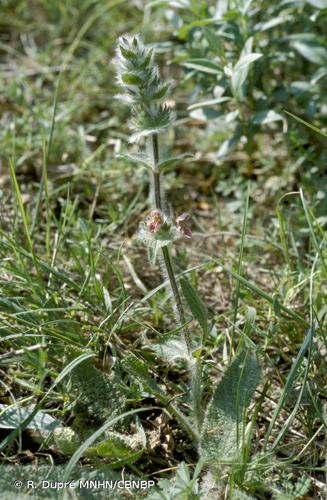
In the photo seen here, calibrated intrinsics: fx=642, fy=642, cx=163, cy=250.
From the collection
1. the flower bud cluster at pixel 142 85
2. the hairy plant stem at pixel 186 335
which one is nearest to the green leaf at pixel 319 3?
the flower bud cluster at pixel 142 85

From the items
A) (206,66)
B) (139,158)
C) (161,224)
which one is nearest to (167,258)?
(161,224)

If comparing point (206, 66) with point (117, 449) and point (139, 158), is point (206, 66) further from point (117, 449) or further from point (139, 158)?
point (117, 449)

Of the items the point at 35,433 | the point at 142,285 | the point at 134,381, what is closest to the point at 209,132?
the point at 142,285

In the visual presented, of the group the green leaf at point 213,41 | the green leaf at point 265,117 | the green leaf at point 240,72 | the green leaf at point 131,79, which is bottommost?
the green leaf at point 265,117

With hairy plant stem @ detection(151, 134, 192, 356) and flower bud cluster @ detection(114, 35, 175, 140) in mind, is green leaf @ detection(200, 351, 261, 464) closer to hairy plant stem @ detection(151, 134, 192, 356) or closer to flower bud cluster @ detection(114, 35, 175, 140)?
hairy plant stem @ detection(151, 134, 192, 356)

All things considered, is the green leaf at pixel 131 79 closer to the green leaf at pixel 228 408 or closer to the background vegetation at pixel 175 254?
the background vegetation at pixel 175 254

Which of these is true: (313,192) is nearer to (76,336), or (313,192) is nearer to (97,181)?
(97,181)

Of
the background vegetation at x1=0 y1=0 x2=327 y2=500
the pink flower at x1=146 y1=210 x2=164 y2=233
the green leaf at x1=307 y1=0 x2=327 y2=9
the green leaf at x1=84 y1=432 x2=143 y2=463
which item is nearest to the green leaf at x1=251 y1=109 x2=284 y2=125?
the background vegetation at x1=0 y1=0 x2=327 y2=500
